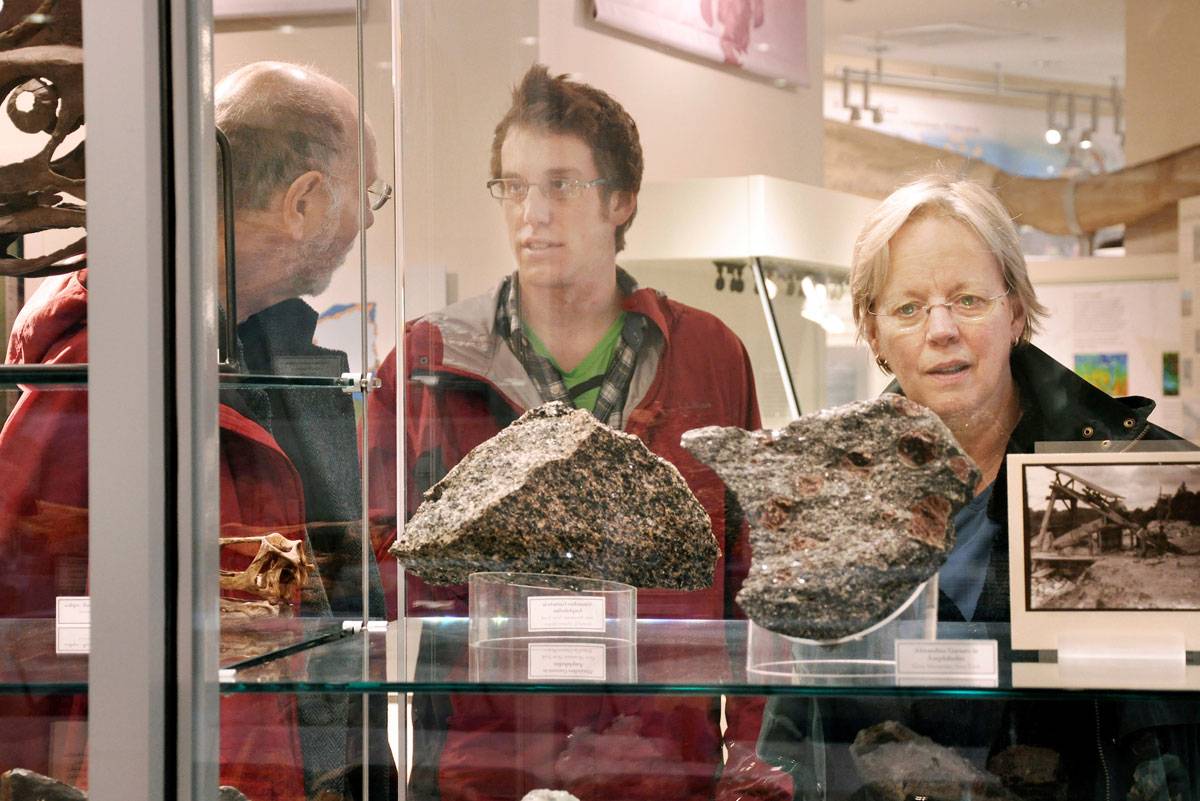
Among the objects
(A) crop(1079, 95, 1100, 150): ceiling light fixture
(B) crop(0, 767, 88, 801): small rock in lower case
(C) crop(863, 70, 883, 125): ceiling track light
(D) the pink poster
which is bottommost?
(B) crop(0, 767, 88, 801): small rock in lower case

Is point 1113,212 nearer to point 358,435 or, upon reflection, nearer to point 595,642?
point 595,642

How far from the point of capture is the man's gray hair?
3.61 ft

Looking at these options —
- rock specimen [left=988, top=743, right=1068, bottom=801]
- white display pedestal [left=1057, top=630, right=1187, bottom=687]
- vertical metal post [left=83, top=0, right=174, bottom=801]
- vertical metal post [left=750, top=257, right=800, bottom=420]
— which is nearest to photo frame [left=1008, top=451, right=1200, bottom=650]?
white display pedestal [left=1057, top=630, right=1187, bottom=687]

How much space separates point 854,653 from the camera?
1032 millimetres

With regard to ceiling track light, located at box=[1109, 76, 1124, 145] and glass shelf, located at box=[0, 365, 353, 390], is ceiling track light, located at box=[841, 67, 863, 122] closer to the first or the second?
ceiling track light, located at box=[1109, 76, 1124, 145]

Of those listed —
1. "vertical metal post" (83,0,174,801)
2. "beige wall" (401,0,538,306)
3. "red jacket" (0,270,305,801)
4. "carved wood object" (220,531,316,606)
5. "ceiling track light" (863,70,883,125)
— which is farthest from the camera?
"beige wall" (401,0,538,306)

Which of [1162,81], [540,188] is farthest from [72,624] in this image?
[1162,81]

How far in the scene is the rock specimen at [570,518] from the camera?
1133 millimetres

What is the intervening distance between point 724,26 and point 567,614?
0.69 metres

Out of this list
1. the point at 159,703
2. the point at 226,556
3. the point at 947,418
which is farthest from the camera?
the point at 947,418

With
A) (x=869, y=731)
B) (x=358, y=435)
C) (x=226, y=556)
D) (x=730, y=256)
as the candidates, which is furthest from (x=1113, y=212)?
(x=226, y=556)

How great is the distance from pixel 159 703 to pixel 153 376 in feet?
0.87

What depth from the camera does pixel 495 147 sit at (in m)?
1.36

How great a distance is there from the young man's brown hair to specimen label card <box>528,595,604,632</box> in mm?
415
